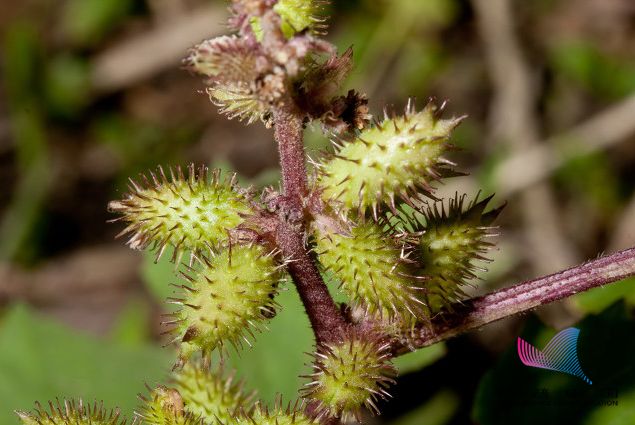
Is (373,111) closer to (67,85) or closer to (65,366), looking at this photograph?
(67,85)

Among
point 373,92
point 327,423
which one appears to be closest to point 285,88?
point 327,423

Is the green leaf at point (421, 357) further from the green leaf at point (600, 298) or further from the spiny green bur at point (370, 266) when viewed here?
the spiny green bur at point (370, 266)

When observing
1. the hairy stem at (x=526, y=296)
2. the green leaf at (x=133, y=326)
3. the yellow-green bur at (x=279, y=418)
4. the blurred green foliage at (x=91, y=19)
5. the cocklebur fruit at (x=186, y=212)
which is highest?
the blurred green foliage at (x=91, y=19)

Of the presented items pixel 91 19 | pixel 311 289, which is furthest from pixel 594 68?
pixel 311 289

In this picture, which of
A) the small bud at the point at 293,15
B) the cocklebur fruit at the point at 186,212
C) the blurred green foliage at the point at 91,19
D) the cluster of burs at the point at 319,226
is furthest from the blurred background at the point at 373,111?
the small bud at the point at 293,15

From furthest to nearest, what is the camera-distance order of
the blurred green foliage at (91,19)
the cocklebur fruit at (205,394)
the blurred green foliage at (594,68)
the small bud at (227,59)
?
1. the blurred green foliage at (91,19)
2. the blurred green foliage at (594,68)
3. the cocklebur fruit at (205,394)
4. the small bud at (227,59)

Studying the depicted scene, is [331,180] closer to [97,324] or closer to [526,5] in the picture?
[97,324]
